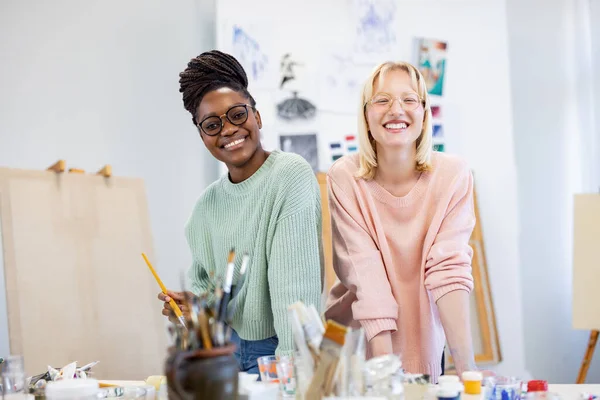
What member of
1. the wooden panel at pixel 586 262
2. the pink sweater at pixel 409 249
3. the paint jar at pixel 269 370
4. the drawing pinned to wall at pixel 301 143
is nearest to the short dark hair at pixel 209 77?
the pink sweater at pixel 409 249

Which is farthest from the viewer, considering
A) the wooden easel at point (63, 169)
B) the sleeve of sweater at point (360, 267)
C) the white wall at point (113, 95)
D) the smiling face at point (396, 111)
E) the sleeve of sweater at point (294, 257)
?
the white wall at point (113, 95)

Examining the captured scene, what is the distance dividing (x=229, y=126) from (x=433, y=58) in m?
1.78

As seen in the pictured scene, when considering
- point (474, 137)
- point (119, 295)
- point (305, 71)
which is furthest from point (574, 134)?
point (119, 295)

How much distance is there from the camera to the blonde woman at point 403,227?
173 cm

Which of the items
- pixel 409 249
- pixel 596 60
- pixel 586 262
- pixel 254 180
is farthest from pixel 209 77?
pixel 596 60

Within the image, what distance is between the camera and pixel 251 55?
3.24m

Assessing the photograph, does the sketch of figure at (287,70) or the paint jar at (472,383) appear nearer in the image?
the paint jar at (472,383)

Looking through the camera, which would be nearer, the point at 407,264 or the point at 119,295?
the point at 407,264

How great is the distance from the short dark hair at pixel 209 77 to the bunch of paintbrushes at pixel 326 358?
2.46 ft

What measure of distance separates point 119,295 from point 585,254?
6.23 ft

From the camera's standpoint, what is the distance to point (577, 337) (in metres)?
3.23

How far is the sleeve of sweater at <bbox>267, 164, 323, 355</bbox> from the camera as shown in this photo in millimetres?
1604

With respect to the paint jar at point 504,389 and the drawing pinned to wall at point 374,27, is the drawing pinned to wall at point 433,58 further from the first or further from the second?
the paint jar at point 504,389

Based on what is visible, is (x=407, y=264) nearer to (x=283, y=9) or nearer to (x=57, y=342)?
(x=57, y=342)
